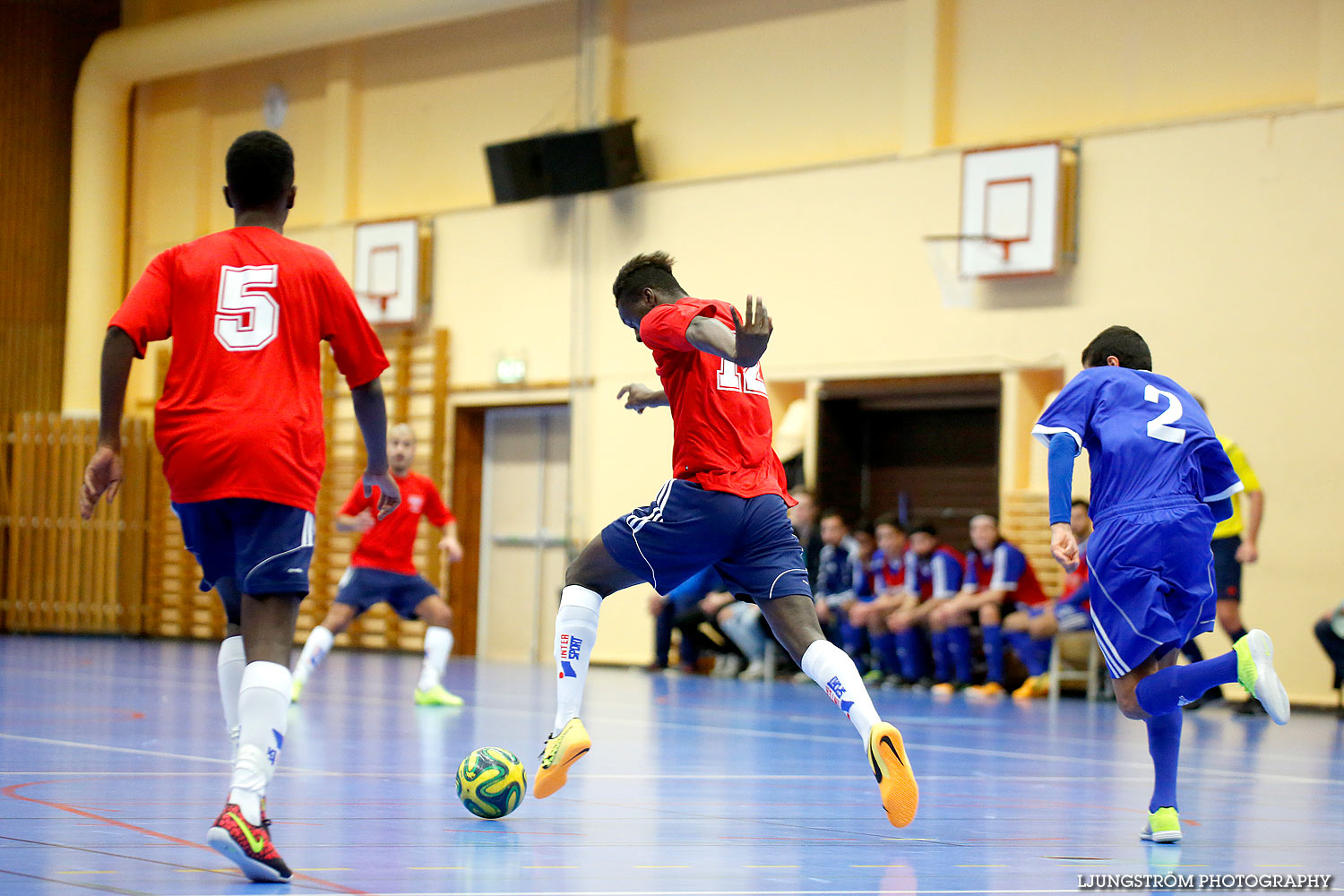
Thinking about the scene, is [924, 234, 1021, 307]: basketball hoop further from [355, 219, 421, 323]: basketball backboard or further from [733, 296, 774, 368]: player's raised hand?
[733, 296, 774, 368]: player's raised hand

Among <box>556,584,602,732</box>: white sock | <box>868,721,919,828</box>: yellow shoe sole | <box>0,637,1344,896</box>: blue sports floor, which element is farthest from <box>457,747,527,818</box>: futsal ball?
<box>868,721,919,828</box>: yellow shoe sole

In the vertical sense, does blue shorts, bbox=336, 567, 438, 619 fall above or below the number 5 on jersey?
below

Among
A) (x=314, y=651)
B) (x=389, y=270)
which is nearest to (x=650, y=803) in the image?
(x=314, y=651)

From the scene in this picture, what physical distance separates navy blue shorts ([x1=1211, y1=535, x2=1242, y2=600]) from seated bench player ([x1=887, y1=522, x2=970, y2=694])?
282cm

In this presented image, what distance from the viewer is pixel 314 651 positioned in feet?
33.1

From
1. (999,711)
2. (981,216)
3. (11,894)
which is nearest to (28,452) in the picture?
(981,216)

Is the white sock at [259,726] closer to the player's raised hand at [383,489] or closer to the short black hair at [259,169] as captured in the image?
the player's raised hand at [383,489]

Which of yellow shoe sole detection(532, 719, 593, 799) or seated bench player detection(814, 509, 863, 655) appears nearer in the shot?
yellow shoe sole detection(532, 719, 593, 799)

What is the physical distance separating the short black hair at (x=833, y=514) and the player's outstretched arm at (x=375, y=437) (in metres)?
10.7

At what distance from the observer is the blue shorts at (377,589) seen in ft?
34.1

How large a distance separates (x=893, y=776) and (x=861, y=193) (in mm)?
11674

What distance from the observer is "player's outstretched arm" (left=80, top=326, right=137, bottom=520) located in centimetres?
378

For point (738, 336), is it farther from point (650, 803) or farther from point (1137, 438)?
point (650, 803)

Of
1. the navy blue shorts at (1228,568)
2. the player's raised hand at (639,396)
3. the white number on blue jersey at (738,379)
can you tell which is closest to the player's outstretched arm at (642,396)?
the player's raised hand at (639,396)
